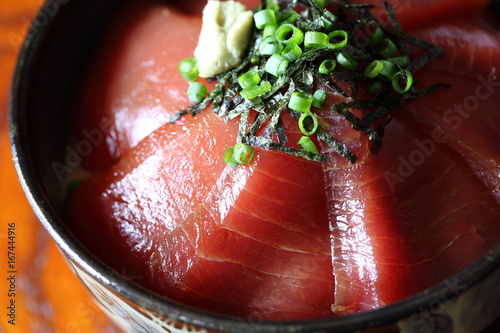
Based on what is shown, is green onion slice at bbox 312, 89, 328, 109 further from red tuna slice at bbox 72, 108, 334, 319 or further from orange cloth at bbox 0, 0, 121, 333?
orange cloth at bbox 0, 0, 121, 333

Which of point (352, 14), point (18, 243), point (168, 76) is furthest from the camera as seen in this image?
point (18, 243)

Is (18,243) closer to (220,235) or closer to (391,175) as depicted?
(220,235)

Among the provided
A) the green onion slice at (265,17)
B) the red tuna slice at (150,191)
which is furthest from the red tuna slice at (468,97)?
the red tuna slice at (150,191)

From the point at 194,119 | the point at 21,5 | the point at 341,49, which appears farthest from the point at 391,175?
the point at 21,5

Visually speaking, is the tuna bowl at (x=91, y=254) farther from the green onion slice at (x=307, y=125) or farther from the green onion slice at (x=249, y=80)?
the green onion slice at (x=249, y=80)

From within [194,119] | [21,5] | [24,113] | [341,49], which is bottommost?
[21,5]
